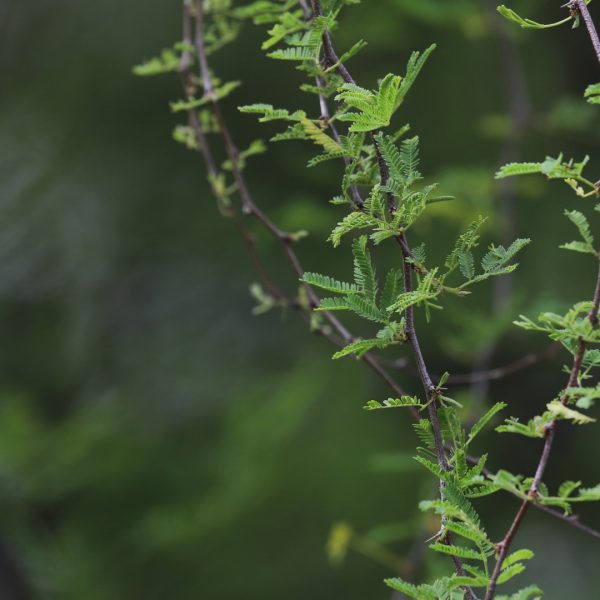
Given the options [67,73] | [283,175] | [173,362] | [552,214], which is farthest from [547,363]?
[67,73]

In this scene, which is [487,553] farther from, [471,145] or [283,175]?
[471,145]

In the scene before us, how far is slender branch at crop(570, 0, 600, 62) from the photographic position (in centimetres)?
59

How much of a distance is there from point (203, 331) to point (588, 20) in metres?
2.19

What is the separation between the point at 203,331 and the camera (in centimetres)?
271

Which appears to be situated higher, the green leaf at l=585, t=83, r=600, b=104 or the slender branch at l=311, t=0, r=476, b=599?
the green leaf at l=585, t=83, r=600, b=104

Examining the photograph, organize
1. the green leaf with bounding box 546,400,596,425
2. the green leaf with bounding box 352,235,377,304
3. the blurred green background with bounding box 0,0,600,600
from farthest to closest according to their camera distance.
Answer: the blurred green background with bounding box 0,0,600,600 < the green leaf with bounding box 352,235,377,304 < the green leaf with bounding box 546,400,596,425

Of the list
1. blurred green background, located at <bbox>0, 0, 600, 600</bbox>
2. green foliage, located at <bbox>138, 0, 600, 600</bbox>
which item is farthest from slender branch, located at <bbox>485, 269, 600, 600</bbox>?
blurred green background, located at <bbox>0, 0, 600, 600</bbox>

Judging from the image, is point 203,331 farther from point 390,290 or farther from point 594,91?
point 594,91

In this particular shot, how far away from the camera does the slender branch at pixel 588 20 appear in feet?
1.92

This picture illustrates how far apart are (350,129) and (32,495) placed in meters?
1.91

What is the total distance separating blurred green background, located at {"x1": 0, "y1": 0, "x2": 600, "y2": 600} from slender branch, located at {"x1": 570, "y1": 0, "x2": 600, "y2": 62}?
1.19m

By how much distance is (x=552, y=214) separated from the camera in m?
2.37

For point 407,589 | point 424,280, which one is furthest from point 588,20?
point 407,589

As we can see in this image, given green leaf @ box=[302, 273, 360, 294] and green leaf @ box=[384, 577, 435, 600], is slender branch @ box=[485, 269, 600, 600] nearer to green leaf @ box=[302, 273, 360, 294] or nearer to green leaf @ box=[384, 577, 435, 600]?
green leaf @ box=[384, 577, 435, 600]
